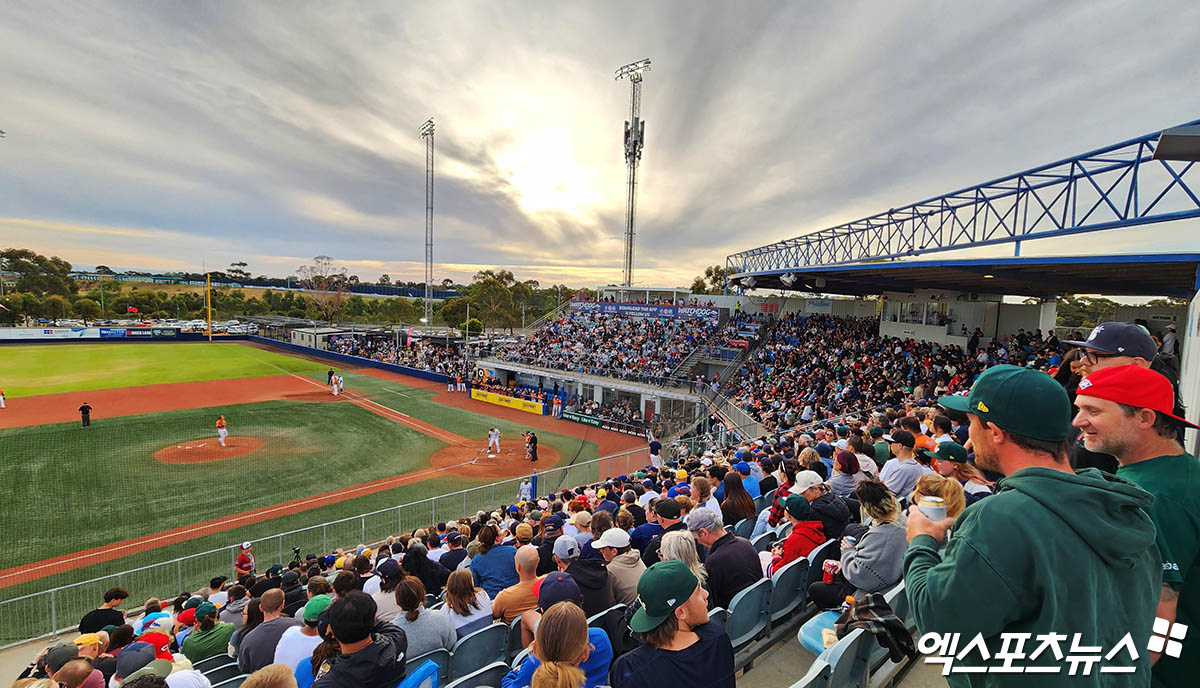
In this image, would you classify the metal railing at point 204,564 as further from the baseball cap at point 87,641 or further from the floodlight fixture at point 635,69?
the floodlight fixture at point 635,69

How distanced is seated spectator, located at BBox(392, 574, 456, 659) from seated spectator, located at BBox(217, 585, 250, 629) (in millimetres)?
3347

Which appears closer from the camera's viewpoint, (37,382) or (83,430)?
(83,430)

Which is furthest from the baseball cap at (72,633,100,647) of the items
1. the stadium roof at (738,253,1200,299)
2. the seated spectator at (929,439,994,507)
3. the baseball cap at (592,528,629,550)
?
the stadium roof at (738,253,1200,299)

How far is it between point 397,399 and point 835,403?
27356 millimetres

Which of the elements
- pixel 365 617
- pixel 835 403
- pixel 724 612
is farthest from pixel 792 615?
pixel 835 403

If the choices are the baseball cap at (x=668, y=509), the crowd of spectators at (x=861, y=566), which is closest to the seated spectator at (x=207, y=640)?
the crowd of spectators at (x=861, y=566)

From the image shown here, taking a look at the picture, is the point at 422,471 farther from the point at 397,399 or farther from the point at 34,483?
the point at 397,399

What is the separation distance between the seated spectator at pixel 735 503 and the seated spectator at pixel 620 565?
206cm

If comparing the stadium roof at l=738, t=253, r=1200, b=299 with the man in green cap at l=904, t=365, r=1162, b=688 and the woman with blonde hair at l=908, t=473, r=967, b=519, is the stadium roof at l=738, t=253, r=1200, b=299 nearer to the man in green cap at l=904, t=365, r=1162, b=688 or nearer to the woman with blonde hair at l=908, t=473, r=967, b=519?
the woman with blonde hair at l=908, t=473, r=967, b=519

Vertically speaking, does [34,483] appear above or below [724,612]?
below

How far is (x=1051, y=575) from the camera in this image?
54.7 inches

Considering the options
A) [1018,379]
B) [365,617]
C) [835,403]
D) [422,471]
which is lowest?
[422,471]

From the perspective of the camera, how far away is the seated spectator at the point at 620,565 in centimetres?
446

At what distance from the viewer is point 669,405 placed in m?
29.4
